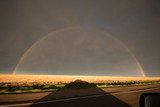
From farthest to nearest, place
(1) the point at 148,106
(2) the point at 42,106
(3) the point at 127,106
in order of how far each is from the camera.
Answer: (3) the point at 127,106, (2) the point at 42,106, (1) the point at 148,106

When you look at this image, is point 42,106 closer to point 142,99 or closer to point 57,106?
point 57,106

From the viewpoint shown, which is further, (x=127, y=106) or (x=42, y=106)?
(x=127, y=106)

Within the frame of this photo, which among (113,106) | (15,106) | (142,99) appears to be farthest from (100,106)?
(142,99)

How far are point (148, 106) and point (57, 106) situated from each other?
9936 millimetres

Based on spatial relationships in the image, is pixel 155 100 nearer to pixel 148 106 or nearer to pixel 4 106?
pixel 148 106

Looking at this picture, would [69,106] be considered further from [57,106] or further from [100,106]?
[100,106]

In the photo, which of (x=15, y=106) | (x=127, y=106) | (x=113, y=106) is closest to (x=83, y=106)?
(x=113, y=106)

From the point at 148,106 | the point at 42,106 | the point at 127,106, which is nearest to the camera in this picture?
the point at 148,106

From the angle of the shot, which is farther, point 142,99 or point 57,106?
point 57,106

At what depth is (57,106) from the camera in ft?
43.1

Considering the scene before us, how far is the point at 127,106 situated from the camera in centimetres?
1380

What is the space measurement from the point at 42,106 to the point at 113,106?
149 inches

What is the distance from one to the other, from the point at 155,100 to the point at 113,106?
9903mm

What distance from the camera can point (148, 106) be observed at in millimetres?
3662
